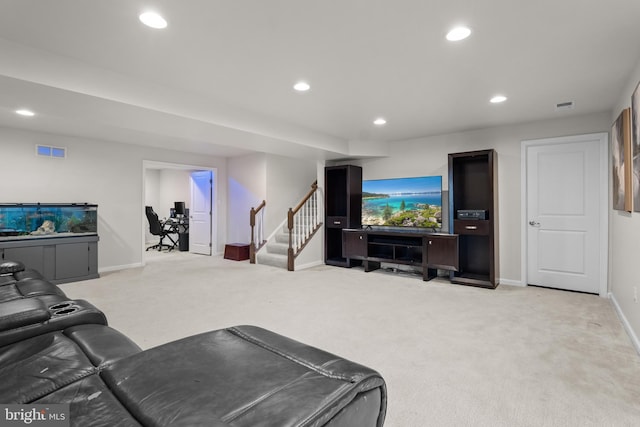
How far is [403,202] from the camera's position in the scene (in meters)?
5.43

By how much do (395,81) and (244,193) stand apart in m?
4.87

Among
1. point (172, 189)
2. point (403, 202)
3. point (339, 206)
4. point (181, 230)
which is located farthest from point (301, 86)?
point (172, 189)

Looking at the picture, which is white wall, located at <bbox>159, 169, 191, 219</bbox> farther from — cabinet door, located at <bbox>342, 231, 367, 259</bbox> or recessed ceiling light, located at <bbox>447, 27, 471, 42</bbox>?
recessed ceiling light, located at <bbox>447, 27, 471, 42</bbox>

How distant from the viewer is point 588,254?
166 inches

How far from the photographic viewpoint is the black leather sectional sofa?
2.03ft

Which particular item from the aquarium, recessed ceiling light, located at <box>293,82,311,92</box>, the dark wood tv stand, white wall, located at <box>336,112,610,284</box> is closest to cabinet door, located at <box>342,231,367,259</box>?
the dark wood tv stand

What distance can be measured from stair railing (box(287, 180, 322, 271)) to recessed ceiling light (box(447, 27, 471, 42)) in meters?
3.99

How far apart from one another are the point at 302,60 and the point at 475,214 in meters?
3.23

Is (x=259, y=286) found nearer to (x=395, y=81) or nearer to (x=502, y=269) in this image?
(x=395, y=81)

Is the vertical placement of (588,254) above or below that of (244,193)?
below

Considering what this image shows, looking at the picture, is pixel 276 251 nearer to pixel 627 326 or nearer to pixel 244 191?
pixel 244 191

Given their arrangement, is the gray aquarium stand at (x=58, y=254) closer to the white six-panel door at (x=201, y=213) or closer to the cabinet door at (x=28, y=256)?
the cabinet door at (x=28, y=256)

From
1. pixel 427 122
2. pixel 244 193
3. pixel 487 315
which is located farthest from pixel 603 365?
pixel 244 193

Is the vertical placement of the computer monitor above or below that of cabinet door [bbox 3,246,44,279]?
above
